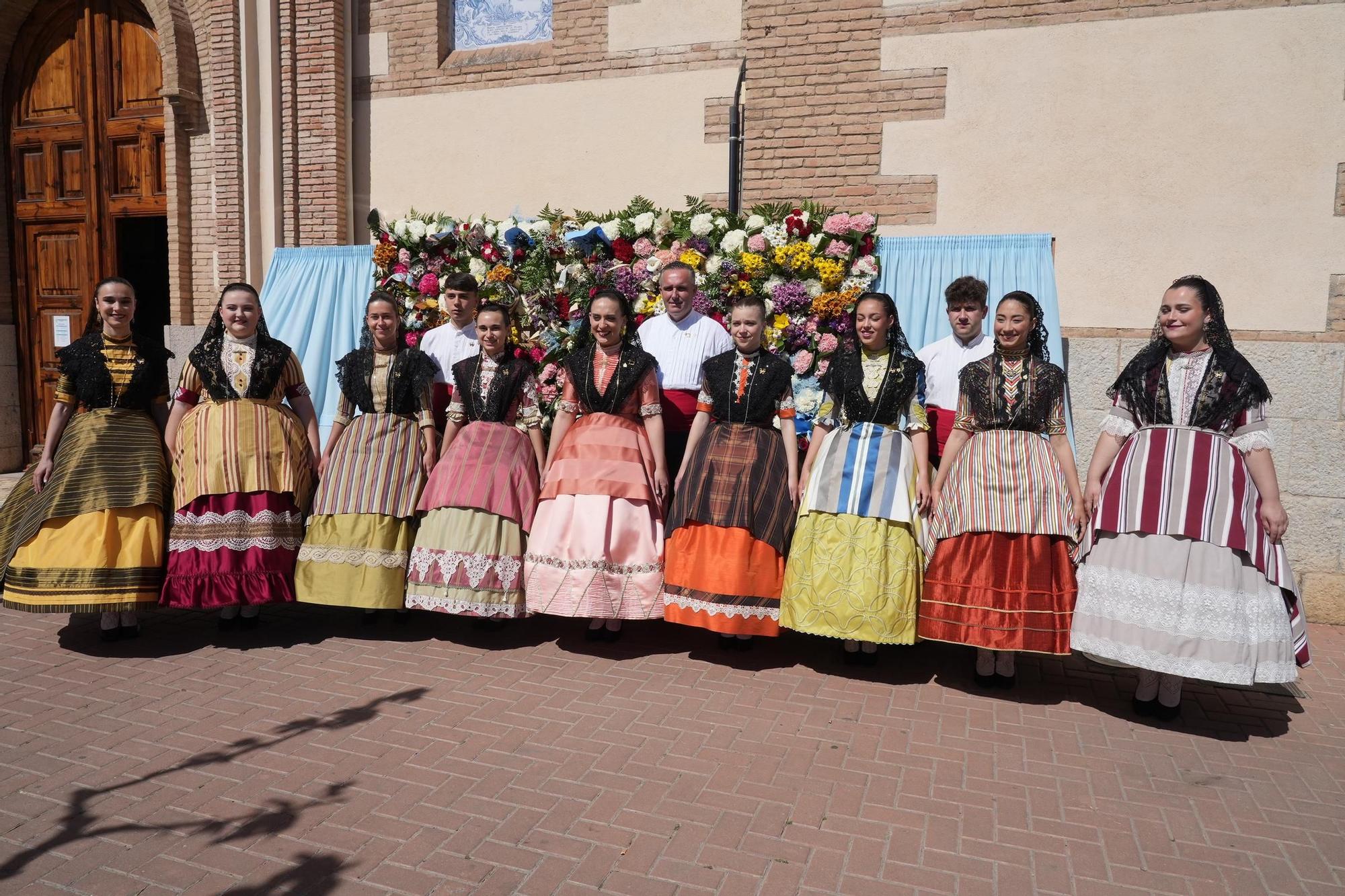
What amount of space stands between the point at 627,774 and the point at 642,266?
3.85 meters

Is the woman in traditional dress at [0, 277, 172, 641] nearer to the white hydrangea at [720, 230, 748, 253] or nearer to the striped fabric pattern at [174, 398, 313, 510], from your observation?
the striped fabric pattern at [174, 398, 313, 510]

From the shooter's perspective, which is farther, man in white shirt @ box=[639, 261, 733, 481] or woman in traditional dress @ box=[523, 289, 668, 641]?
man in white shirt @ box=[639, 261, 733, 481]

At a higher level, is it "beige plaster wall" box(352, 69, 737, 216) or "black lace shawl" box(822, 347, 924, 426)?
"beige plaster wall" box(352, 69, 737, 216)

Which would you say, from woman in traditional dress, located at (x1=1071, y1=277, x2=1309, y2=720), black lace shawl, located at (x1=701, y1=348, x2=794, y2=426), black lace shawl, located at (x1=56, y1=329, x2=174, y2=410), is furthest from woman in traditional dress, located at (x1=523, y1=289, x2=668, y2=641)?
black lace shawl, located at (x1=56, y1=329, x2=174, y2=410)

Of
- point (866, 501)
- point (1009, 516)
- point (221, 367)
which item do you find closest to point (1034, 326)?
point (1009, 516)

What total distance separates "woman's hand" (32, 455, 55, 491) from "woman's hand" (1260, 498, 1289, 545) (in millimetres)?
5815

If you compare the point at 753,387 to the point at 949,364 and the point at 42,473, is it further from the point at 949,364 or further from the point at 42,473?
the point at 42,473

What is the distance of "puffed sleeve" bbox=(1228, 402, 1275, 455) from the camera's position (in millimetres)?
3830

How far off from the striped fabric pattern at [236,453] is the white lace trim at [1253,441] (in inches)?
180

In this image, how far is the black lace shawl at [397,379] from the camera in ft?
16.3

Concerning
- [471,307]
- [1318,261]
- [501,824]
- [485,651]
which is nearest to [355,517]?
[485,651]

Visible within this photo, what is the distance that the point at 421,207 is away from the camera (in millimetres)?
8531

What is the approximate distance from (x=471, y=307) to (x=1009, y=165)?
3.94 metres

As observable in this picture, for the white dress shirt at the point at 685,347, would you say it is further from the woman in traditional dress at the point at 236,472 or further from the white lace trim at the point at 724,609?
the woman in traditional dress at the point at 236,472
